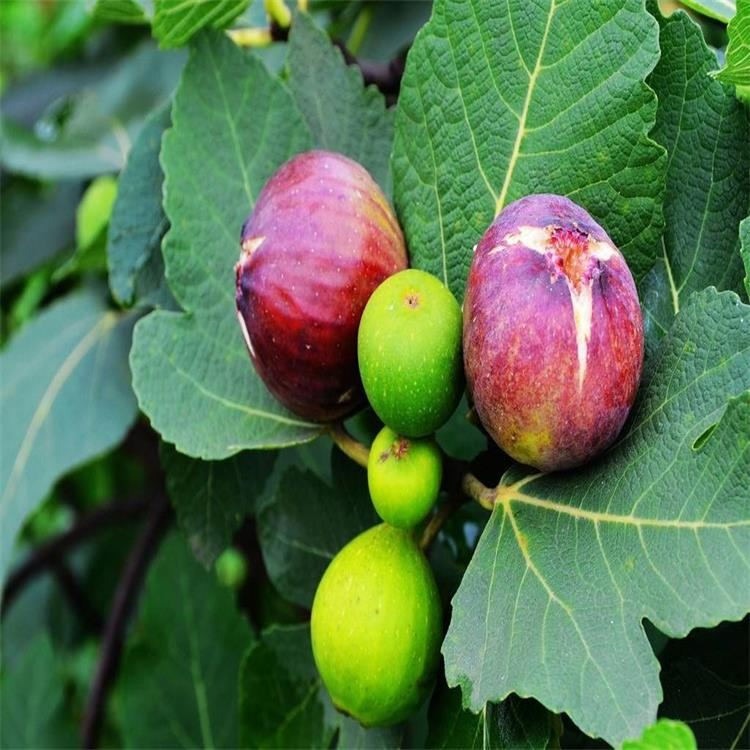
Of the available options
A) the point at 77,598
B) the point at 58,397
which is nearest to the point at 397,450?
the point at 58,397

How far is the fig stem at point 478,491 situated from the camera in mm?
750

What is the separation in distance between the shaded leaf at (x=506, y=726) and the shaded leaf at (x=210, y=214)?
31cm

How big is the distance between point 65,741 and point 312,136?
3.26ft

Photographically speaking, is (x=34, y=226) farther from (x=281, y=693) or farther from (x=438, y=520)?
(x=438, y=520)

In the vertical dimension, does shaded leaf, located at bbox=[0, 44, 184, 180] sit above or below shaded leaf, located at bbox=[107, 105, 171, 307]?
below

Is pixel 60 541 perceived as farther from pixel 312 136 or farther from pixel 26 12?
pixel 26 12

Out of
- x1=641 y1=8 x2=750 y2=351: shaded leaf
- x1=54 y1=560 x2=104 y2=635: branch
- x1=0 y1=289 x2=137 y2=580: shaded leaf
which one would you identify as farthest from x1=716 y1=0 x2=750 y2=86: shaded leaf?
x1=54 y1=560 x2=104 y2=635: branch

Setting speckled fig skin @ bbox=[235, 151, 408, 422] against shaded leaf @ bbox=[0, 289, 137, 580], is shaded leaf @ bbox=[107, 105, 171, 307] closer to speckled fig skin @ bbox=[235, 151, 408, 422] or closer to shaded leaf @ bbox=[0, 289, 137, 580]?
shaded leaf @ bbox=[0, 289, 137, 580]

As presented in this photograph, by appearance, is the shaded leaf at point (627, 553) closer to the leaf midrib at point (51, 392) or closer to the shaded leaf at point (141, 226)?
the shaded leaf at point (141, 226)

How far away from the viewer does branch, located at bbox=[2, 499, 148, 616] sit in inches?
70.2

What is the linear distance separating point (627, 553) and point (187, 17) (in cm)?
62

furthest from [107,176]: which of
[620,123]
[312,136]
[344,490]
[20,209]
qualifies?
[620,123]

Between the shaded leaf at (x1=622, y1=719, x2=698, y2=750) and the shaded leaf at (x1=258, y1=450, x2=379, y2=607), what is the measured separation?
0.40m

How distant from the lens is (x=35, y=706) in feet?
Result: 4.86
